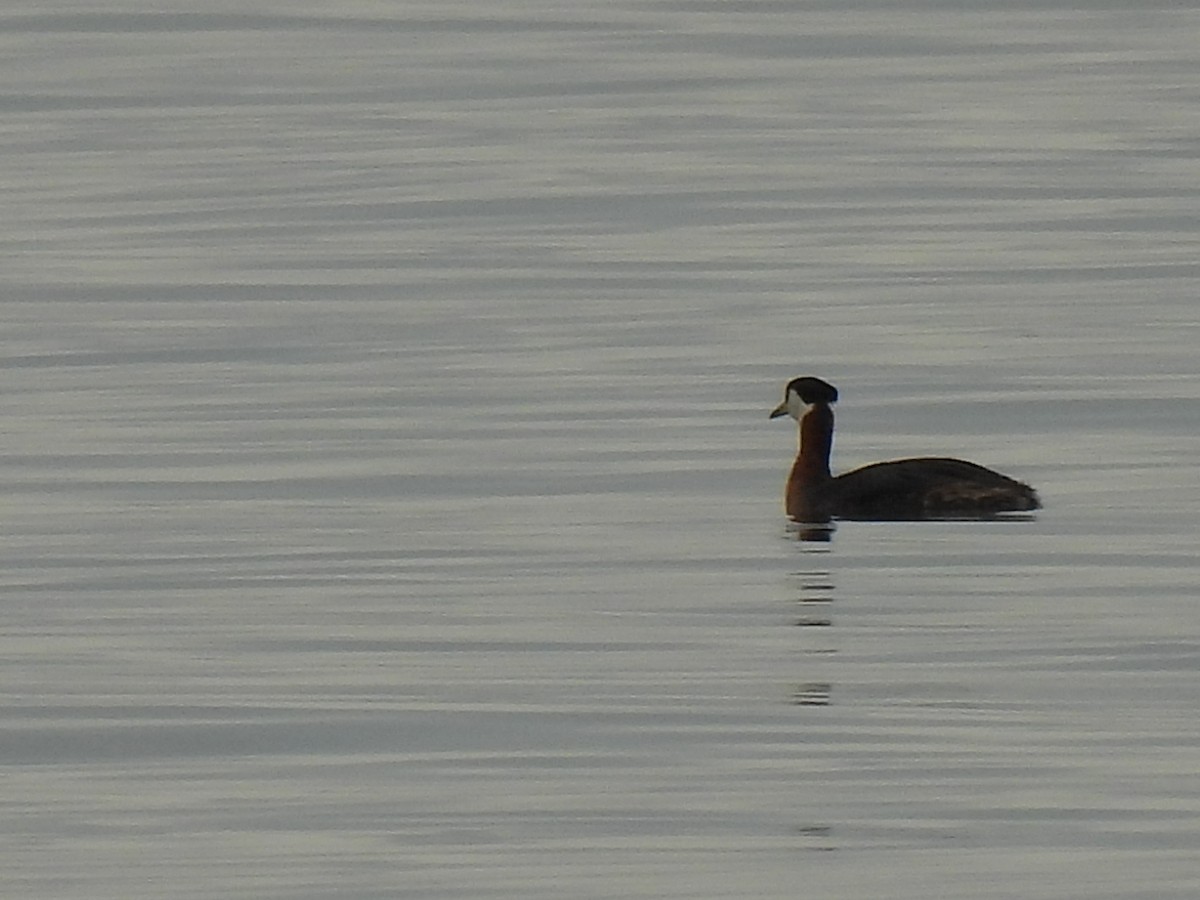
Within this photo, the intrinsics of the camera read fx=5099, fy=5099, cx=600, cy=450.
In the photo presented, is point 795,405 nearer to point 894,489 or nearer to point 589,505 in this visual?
point 894,489

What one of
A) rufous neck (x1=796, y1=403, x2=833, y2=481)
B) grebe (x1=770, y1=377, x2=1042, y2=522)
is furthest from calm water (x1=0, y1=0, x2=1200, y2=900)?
rufous neck (x1=796, y1=403, x2=833, y2=481)

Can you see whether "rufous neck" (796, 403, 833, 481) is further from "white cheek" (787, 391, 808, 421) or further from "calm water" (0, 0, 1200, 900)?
"calm water" (0, 0, 1200, 900)

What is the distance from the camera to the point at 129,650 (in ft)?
48.8

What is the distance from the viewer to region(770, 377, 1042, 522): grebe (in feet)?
60.2

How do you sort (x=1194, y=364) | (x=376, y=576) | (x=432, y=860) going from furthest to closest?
(x=1194, y=364) < (x=376, y=576) < (x=432, y=860)

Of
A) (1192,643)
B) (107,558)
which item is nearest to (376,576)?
(107,558)

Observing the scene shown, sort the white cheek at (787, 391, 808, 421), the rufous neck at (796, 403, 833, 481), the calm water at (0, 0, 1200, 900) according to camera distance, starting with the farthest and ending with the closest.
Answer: the white cheek at (787, 391, 808, 421), the rufous neck at (796, 403, 833, 481), the calm water at (0, 0, 1200, 900)

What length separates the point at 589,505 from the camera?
1870 centimetres

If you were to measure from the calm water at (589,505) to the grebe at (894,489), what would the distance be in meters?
0.13

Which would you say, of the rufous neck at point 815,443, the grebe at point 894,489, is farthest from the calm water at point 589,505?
the rufous neck at point 815,443

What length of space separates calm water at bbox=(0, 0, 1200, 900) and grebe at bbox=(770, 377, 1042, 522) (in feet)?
0.41

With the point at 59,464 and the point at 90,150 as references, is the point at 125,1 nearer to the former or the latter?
the point at 90,150

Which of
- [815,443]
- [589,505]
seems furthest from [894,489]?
[589,505]

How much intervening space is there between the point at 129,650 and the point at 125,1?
4330 centimetres
